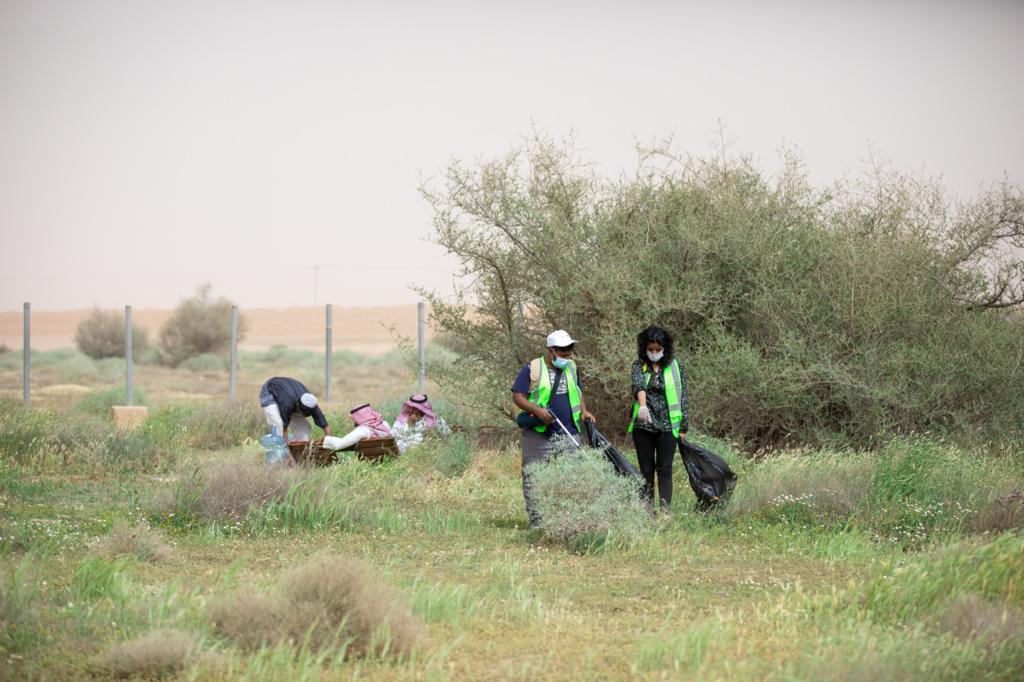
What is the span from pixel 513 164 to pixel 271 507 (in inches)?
253

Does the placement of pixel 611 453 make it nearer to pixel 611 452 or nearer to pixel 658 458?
pixel 611 452

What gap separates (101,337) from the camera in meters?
51.1

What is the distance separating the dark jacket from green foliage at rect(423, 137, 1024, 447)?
2.95 meters

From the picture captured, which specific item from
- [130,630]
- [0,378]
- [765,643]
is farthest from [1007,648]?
[0,378]

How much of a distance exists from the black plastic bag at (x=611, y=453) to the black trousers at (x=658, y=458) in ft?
0.54

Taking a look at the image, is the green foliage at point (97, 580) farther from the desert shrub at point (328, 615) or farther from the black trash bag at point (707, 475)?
the black trash bag at point (707, 475)

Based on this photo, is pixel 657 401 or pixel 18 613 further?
pixel 657 401

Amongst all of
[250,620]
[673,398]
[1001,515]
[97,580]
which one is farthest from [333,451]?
[250,620]

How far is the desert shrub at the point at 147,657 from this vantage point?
18.2 feet

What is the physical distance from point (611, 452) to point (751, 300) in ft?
14.2

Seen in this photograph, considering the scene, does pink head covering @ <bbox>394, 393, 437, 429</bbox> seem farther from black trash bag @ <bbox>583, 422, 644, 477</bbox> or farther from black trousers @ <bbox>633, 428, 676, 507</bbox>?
black trousers @ <bbox>633, 428, 676, 507</bbox>

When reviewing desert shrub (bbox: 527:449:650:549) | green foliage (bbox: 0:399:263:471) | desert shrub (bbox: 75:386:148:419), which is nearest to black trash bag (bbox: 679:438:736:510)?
desert shrub (bbox: 527:449:650:549)

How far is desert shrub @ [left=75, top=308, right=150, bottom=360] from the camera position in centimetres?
5100

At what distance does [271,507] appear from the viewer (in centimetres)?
977
